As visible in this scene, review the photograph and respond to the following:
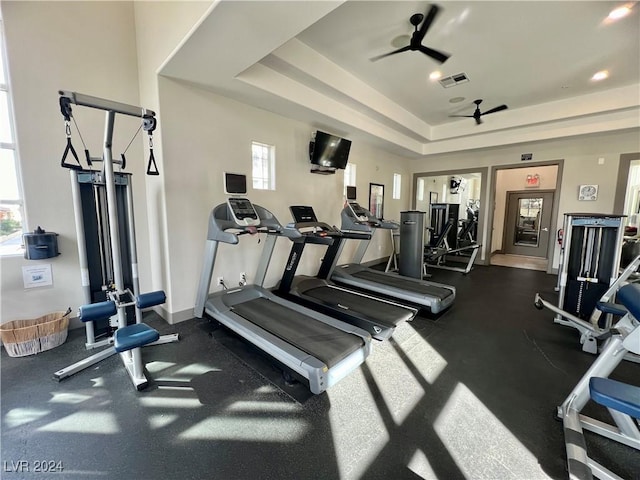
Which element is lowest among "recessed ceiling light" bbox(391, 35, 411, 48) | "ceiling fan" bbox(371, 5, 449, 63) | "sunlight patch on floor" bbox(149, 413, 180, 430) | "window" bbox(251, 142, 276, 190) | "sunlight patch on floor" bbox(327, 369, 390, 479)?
"sunlight patch on floor" bbox(327, 369, 390, 479)

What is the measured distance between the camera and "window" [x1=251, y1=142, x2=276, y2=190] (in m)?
4.18

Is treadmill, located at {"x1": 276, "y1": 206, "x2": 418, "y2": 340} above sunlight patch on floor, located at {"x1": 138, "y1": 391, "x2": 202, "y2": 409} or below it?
above

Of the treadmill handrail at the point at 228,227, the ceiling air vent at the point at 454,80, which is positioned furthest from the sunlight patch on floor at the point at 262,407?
the ceiling air vent at the point at 454,80

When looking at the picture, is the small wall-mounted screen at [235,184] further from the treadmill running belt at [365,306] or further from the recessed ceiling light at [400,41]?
the recessed ceiling light at [400,41]

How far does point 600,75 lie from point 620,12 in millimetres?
1711

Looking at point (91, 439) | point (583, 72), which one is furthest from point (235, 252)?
point (583, 72)

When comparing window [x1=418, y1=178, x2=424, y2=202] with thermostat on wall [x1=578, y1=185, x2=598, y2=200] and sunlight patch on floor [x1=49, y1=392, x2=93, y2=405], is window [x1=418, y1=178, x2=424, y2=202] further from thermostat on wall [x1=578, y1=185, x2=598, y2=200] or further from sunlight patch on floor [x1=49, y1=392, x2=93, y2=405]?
sunlight patch on floor [x1=49, y1=392, x2=93, y2=405]

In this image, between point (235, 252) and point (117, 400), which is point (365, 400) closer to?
point (117, 400)

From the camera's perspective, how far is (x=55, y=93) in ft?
9.46

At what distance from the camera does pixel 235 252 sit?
3.97 meters

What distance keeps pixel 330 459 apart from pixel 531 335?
287 cm

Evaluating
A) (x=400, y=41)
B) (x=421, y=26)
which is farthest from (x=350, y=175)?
(x=421, y=26)

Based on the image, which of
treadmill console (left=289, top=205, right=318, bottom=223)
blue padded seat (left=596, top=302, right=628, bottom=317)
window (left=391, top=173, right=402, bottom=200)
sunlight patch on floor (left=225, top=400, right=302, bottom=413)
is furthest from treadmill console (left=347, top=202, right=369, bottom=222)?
sunlight patch on floor (left=225, top=400, right=302, bottom=413)

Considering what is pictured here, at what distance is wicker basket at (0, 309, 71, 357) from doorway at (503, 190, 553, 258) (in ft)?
35.3
